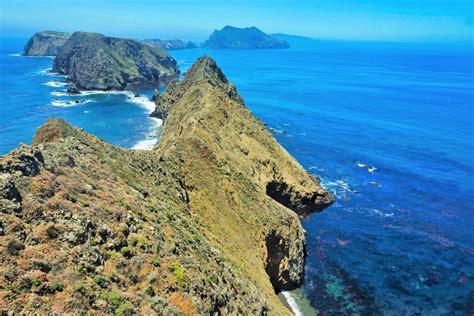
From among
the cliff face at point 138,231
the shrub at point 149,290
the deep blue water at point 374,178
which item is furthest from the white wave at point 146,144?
the shrub at point 149,290

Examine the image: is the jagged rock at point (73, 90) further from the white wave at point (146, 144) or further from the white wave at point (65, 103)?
the white wave at point (146, 144)

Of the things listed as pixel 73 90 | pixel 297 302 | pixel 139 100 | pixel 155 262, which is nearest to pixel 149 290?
pixel 155 262

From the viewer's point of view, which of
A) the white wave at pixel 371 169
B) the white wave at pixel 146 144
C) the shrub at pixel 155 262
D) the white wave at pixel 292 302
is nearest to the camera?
the shrub at pixel 155 262

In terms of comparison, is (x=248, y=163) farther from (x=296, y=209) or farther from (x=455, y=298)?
(x=455, y=298)

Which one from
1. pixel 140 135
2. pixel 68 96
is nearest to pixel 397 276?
pixel 140 135

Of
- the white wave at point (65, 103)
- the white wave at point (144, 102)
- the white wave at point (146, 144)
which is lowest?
the white wave at point (146, 144)

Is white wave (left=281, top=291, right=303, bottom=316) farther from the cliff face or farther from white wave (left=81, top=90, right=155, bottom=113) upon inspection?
white wave (left=81, top=90, right=155, bottom=113)

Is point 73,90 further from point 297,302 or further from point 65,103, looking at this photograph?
point 297,302
